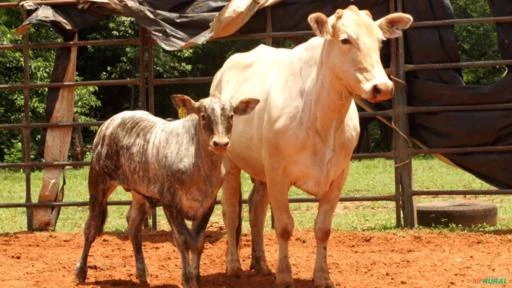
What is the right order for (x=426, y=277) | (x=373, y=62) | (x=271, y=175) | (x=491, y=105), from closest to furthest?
(x=373, y=62) → (x=271, y=175) → (x=426, y=277) → (x=491, y=105)

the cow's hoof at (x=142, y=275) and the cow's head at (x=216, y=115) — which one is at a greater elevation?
the cow's head at (x=216, y=115)

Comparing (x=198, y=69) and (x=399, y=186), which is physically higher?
(x=198, y=69)

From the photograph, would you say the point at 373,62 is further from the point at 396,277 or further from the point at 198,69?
the point at 198,69

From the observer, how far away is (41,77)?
78.9 feet

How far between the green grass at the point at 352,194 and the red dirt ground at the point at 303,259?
0.97m

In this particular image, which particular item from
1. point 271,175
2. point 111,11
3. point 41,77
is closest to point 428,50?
point 111,11

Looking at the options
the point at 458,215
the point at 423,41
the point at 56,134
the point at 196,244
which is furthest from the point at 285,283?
the point at 56,134

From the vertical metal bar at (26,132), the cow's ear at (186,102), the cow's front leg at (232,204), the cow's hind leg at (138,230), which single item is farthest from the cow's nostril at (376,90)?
the vertical metal bar at (26,132)

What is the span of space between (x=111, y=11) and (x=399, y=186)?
3.52m

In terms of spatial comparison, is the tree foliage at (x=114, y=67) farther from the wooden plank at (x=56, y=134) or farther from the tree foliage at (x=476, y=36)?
the wooden plank at (x=56, y=134)

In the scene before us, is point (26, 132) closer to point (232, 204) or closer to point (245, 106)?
point (232, 204)

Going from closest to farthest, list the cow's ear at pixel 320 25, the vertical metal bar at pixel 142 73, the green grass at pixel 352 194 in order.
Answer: the cow's ear at pixel 320 25, the vertical metal bar at pixel 142 73, the green grass at pixel 352 194

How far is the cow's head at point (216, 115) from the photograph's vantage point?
6.27 m

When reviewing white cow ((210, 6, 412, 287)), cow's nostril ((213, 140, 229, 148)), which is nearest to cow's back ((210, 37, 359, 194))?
white cow ((210, 6, 412, 287))
